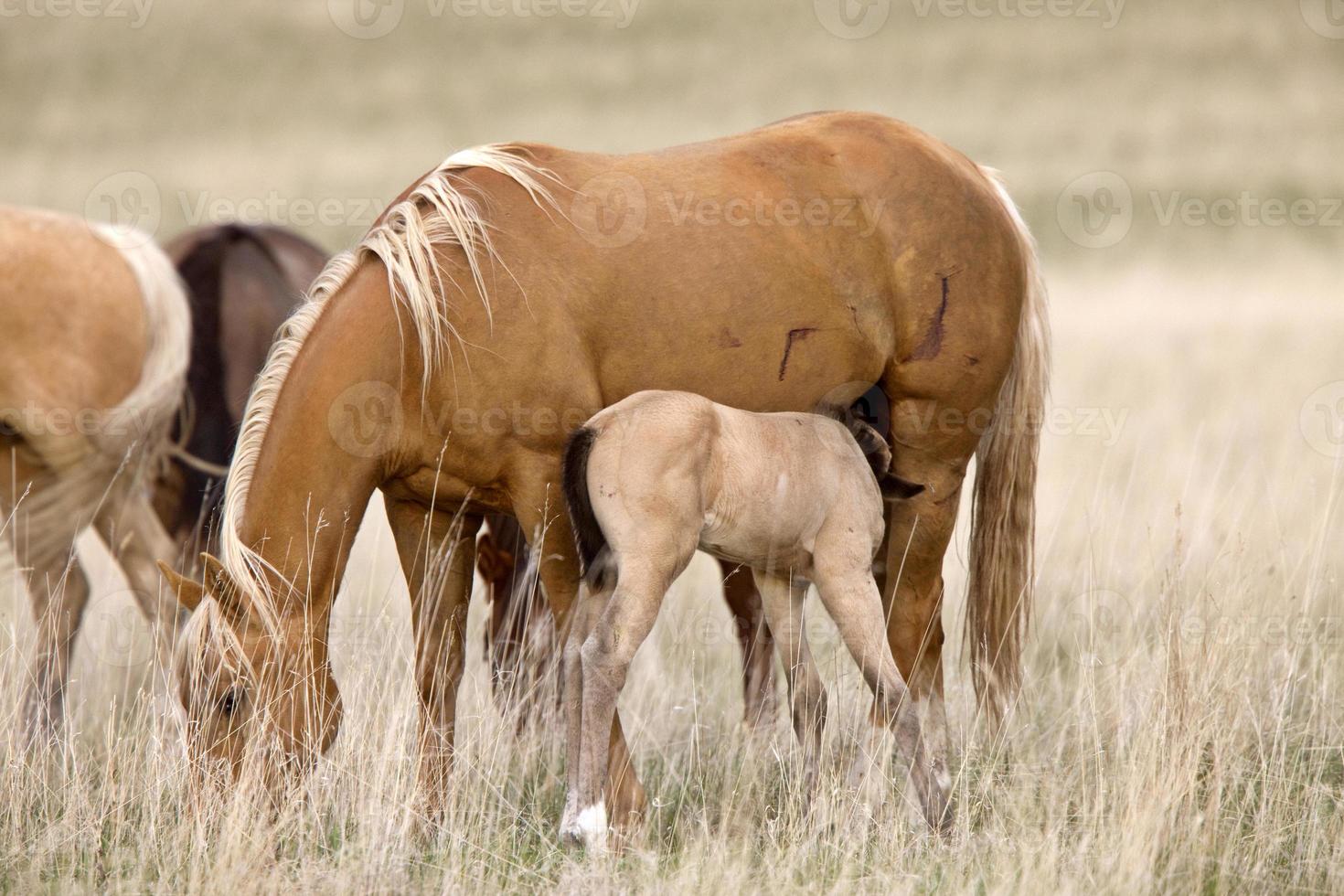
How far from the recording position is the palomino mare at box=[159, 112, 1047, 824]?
150 inches

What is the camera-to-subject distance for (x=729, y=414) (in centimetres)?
388

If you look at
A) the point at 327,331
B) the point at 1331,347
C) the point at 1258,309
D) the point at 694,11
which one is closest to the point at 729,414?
the point at 327,331

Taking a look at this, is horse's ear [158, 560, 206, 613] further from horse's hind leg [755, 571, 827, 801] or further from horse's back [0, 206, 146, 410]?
horse's back [0, 206, 146, 410]

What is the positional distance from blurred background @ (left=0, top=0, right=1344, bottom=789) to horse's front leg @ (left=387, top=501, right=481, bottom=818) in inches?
556

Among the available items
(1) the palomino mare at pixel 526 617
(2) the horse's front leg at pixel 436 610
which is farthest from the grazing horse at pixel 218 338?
(2) the horse's front leg at pixel 436 610

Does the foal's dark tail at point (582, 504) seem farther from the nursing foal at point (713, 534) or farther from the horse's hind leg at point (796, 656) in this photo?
the horse's hind leg at point (796, 656)

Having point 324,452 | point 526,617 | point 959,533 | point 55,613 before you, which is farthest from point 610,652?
point 959,533

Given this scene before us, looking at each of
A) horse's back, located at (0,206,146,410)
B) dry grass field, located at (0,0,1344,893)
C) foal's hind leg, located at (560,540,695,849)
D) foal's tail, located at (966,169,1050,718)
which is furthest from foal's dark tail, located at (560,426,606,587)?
horse's back, located at (0,206,146,410)

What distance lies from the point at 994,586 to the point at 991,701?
444 millimetres

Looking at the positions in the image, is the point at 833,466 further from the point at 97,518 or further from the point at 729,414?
the point at 97,518

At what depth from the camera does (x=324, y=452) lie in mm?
3824

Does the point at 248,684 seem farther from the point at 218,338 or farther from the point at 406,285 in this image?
→ the point at 218,338

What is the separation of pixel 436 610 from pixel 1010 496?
7.48ft

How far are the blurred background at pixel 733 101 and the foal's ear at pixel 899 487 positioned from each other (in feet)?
44.2
